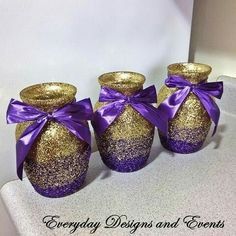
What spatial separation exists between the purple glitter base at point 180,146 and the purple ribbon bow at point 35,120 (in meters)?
0.25

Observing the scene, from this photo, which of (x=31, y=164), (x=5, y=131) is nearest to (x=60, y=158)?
(x=31, y=164)

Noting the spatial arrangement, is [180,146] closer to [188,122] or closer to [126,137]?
[188,122]

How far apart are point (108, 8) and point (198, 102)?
28 cm

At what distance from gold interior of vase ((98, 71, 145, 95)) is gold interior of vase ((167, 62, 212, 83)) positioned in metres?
0.09

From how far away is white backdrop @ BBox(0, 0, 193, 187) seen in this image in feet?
1.92

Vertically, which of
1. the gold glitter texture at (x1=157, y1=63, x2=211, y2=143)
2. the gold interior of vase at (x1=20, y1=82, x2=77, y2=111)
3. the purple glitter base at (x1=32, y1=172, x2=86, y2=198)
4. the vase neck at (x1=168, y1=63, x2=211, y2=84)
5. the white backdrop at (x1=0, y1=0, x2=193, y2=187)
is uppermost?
the white backdrop at (x1=0, y1=0, x2=193, y2=187)

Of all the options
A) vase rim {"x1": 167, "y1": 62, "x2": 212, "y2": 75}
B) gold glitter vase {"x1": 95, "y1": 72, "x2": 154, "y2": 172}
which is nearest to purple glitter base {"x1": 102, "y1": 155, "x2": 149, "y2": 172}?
gold glitter vase {"x1": 95, "y1": 72, "x2": 154, "y2": 172}

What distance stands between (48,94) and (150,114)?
7.7 inches

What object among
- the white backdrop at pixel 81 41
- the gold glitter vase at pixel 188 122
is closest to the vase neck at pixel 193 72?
the gold glitter vase at pixel 188 122

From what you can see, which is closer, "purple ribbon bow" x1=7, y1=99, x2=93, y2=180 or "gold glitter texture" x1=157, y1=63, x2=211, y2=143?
"purple ribbon bow" x1=7, y1=99, x2=93, y2=180

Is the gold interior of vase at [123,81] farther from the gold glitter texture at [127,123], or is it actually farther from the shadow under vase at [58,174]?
the shadow under vase at [58,174]

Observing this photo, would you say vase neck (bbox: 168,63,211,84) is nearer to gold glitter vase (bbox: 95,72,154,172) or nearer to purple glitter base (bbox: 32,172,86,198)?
gold glitter vase (bbox: 95,72,154,172)

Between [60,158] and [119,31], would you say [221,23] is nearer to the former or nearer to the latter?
[119,31]

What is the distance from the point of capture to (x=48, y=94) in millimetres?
574
